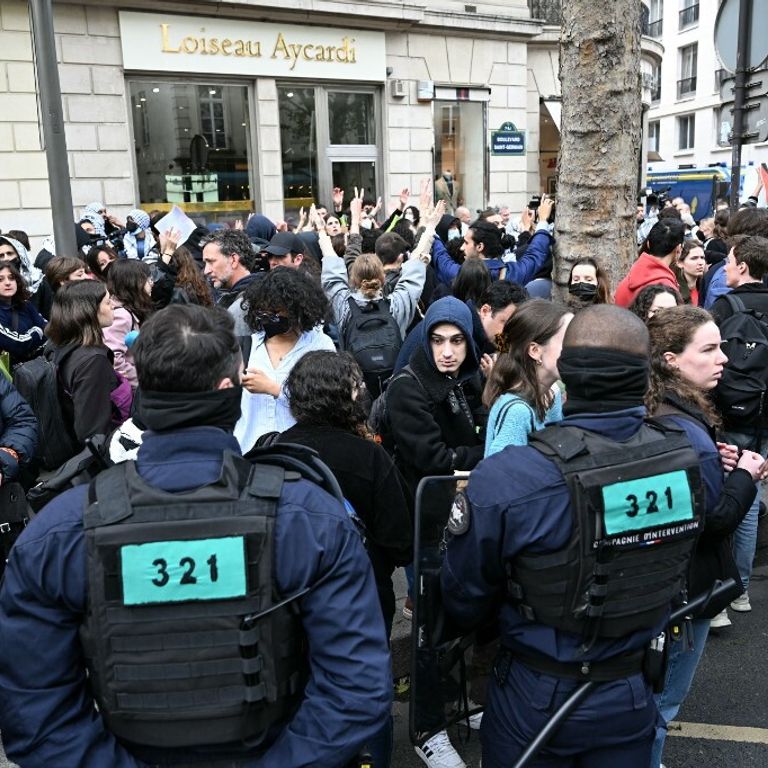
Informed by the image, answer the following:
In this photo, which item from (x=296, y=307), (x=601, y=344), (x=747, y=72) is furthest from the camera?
(x=747, y=72)

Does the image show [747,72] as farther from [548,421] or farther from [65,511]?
[65,511]

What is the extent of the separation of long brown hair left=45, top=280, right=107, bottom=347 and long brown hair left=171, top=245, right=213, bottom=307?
1.43 m

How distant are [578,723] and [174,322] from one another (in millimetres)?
1476

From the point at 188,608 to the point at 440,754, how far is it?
5.52 ft

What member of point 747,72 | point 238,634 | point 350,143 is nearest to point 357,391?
point 238,634

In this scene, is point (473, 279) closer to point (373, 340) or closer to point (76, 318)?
point (373, 340)

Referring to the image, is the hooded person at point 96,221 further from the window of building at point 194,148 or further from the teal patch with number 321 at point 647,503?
the teal patch with number 321 at point 647,503

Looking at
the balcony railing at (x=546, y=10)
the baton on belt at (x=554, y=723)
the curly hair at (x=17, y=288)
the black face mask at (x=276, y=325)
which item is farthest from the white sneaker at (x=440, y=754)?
the balcony railing at (x=546, y=10)

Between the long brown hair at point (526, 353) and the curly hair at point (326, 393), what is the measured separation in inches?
25.2

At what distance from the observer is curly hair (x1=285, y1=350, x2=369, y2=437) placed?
8.89 ft

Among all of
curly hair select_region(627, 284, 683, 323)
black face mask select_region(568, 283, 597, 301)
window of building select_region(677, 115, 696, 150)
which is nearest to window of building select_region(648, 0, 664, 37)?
window of building select_region(677, 115, 696, 150)

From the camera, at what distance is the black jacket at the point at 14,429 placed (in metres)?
3.39

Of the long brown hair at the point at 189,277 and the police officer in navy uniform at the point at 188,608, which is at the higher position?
the long brown hair at the point at 189,277

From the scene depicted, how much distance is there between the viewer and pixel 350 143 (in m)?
14.5
